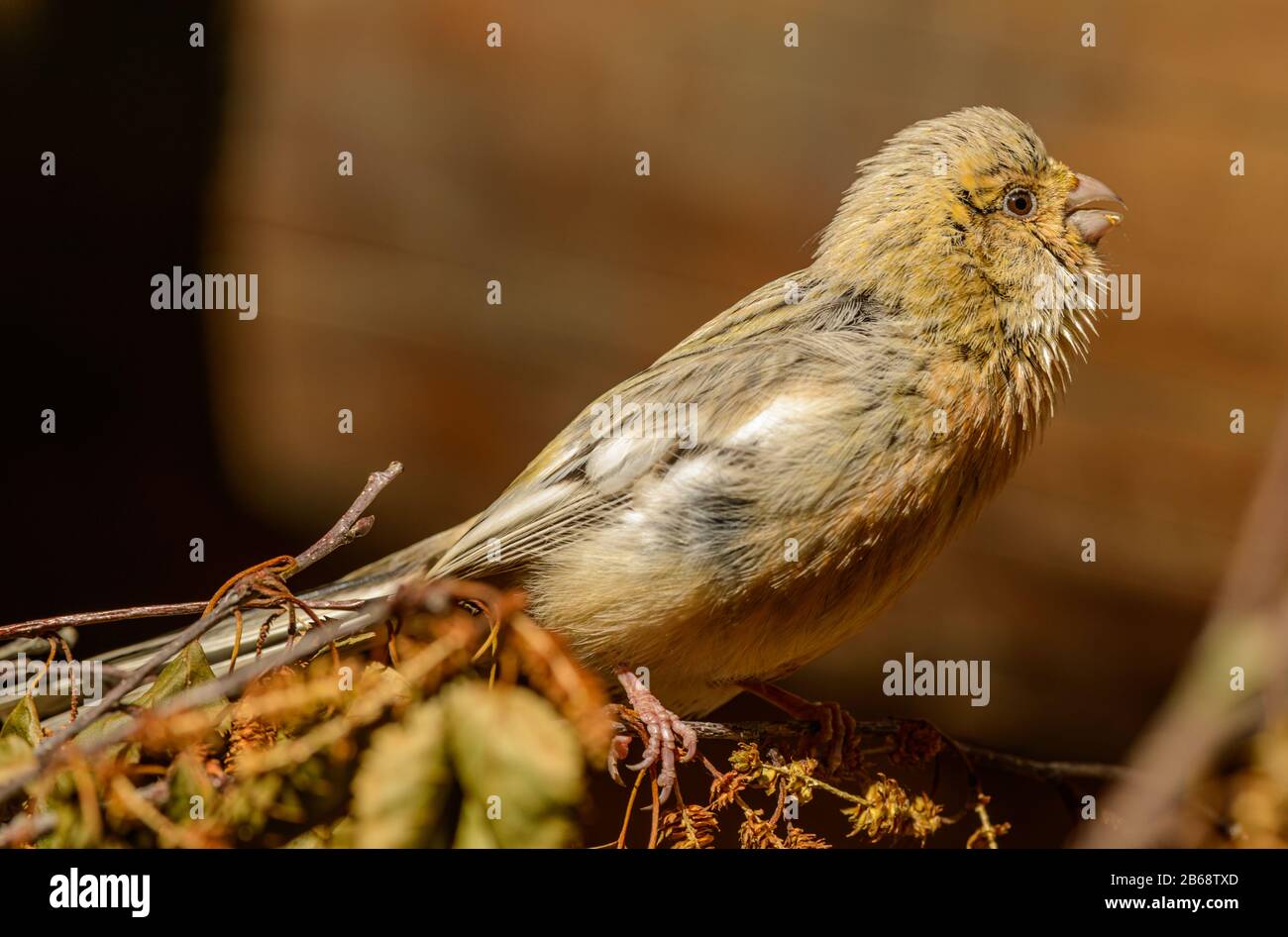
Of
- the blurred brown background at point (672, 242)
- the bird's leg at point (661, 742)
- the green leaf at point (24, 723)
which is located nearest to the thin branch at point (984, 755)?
the bird's leg at point (661, 742)

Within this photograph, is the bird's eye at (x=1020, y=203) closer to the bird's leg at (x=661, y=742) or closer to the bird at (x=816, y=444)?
the bird at (x=816, y=444)

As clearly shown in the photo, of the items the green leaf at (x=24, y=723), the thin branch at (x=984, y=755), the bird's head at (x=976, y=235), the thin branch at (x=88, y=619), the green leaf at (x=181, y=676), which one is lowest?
the thin branch at (x=984, y=755)

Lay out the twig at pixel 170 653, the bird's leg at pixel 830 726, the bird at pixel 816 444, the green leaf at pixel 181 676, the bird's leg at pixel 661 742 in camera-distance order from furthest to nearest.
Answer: the bird's leg at pixel 830 726 < the bird at pixel 816 444 < the bird's leg at pixel 661 742 < the green leaf at pixel 181 676 < the twig at pixel 170 653

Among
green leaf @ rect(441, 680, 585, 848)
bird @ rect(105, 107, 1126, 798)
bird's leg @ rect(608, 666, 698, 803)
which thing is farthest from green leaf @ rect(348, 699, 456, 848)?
bird @ rect(105, 107, 1126, 798)

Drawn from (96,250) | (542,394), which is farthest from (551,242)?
(96,250)

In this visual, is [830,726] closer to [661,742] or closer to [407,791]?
[661,742]

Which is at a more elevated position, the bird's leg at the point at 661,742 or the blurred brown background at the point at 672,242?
the blurred brown background at the point at 672,242

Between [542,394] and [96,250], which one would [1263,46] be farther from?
[96,250]

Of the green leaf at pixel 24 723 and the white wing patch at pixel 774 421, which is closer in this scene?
the green leaf at pixel 24 723
